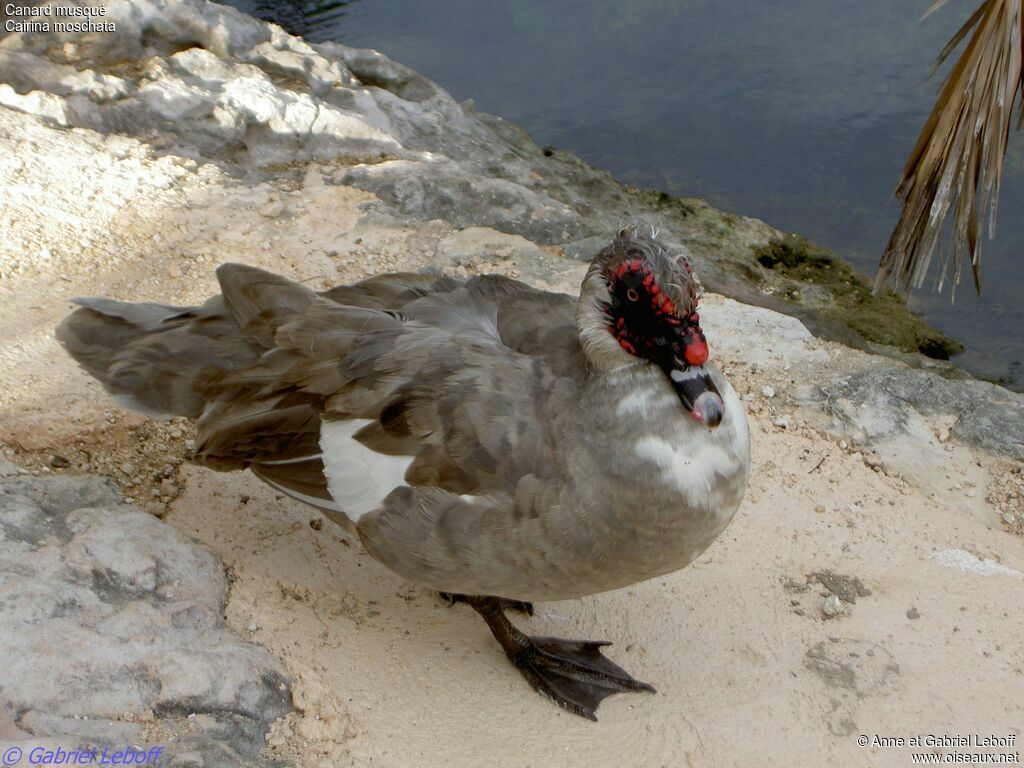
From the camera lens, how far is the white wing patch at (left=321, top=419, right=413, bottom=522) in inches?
113

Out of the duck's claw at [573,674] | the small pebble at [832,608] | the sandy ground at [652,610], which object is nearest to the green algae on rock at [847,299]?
the sandy ground at [652,610]

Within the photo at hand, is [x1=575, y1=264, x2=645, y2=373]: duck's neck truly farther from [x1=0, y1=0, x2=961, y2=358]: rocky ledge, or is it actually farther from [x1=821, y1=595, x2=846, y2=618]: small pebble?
[x1=0, y1=0, x2=961, y2=358]: rocky ledge

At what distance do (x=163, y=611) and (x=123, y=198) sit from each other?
2.69 metres

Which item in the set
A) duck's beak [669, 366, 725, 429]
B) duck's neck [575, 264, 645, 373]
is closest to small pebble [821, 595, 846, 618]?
duck's beak [669, 366, 725, 429]

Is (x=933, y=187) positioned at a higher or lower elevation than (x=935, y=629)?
higher

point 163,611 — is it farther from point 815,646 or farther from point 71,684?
point 815,646

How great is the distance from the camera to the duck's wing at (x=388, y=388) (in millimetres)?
2773

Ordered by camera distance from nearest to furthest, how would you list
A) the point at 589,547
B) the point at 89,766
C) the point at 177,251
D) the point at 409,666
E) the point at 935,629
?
the point at 89,766, the point at 589,547, the point at 409,666, the point at 935,629, the point at 177,251

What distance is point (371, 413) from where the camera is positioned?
9.52ft

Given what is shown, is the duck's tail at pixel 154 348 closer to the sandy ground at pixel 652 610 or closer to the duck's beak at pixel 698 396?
the sandy ground at pixel 652 610

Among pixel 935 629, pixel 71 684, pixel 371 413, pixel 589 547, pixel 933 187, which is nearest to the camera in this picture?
pixel 71 684

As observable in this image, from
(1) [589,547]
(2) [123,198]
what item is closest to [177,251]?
(2) [123,198]

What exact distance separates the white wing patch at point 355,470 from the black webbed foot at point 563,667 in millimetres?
579

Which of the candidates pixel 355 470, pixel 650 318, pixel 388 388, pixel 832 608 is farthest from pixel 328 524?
pixel 832 608
